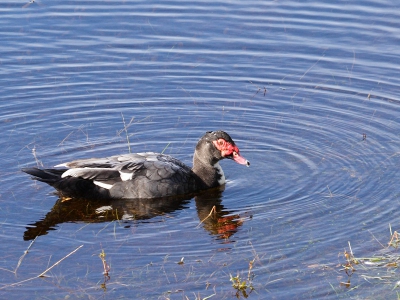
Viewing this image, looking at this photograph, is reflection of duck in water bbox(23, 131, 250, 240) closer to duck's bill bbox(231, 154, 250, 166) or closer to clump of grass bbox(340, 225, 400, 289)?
duck's bill bbox(231, 154, 250, 166)

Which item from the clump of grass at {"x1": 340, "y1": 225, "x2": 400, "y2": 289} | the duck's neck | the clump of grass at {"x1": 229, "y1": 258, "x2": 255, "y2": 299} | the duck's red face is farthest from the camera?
the duck's red face

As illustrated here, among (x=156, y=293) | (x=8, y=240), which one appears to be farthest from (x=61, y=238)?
(x=156, y=293)

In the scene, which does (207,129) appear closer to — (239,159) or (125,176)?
(239,159)

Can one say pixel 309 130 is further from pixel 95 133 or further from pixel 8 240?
pixel 8 240

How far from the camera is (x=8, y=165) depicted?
12.5 meters

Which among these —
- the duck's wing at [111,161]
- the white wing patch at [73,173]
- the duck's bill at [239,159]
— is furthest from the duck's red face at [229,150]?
the white wing patch at [73,173]

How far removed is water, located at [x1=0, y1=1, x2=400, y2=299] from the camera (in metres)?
9.52

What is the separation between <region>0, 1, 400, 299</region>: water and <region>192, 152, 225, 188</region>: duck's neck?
21cm

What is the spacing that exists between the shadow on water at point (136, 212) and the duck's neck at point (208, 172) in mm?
116

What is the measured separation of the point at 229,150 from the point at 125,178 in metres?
1.60

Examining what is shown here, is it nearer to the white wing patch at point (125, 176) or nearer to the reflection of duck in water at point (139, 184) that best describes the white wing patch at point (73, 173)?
the reflection of duck in water at point (139, 184)

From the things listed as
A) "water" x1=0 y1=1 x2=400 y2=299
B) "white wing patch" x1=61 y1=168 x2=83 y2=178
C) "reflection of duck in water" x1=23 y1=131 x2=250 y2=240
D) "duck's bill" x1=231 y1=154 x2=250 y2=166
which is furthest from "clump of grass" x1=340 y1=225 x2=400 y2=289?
"white wing patch" x1=61 y1=168 x2=83 y2=178

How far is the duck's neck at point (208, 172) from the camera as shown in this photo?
12.4m

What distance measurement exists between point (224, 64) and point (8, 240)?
21.9 feet
